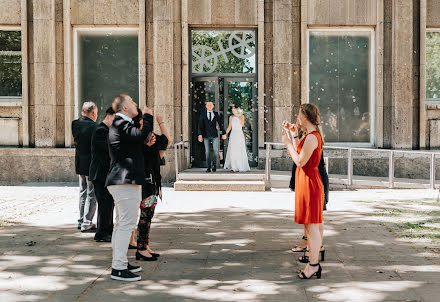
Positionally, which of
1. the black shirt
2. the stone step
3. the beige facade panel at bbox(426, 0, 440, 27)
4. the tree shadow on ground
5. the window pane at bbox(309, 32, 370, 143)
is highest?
the beige facade panel at bbox(426, 0, 440, 27)

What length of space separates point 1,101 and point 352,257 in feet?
42.8

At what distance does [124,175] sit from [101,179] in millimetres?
2146

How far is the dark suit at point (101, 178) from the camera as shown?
7.79m

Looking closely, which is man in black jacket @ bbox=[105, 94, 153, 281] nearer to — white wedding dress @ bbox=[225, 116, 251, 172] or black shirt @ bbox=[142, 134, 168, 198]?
black shirt @ bbox=[142, 134, 168, 198]

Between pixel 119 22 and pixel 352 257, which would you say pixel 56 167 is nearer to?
pixel 119 22

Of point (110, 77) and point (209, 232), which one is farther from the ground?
point (110, 77)

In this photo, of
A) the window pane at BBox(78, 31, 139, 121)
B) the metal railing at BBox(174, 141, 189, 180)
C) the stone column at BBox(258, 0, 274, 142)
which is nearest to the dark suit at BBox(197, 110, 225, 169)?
the metal railing at BBox(174, 141, 189, 180)

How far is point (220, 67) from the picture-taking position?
57.6 feet

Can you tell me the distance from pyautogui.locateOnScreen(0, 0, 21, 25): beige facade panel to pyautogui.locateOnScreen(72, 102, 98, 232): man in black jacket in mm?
9587

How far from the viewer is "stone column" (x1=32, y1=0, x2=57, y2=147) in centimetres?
1669

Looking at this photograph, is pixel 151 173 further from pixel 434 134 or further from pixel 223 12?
pixel 434 134

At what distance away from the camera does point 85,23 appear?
17.0 m

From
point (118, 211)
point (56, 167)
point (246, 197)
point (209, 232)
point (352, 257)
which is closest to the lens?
point (118, 211)

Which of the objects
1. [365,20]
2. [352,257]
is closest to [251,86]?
[365,20]
